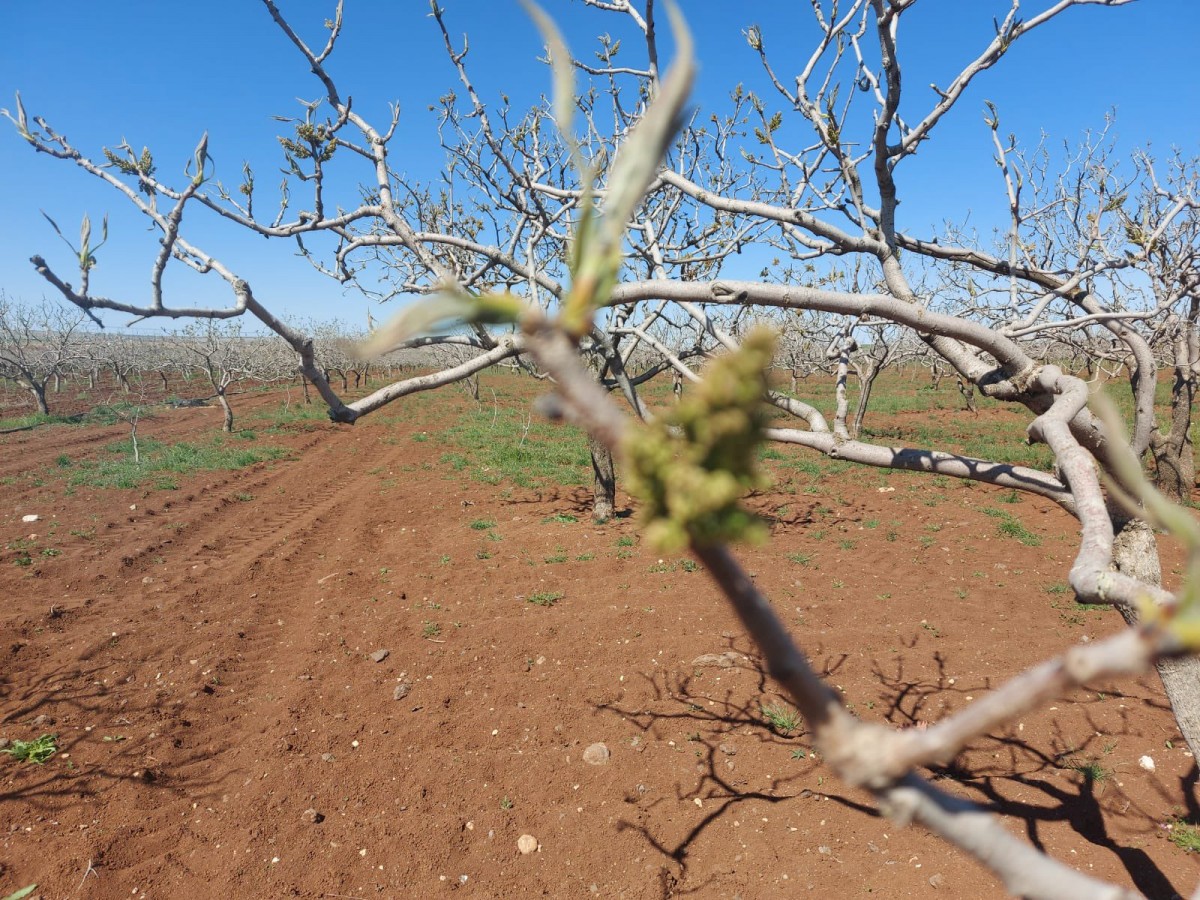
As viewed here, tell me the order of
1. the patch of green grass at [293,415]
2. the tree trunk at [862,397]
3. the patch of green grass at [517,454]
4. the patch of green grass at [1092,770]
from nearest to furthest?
1. the patch of green grass at [1092,770]
2. the patch of green grass at [517,454]
3. the tree trunk at [862,397]
4. the patch of green grass at [293,415]

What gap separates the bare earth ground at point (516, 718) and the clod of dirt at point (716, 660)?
1.2 inches

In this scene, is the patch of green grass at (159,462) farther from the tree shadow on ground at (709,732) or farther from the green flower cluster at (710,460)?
the green flower cluster at (710,460)

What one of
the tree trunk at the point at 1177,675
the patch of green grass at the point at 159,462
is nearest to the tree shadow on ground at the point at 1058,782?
the tree trunk at the point at 1177,675

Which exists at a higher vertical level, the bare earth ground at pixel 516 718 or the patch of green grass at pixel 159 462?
the patch of green grass at pixel 159 462

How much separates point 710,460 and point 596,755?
16.2 ft

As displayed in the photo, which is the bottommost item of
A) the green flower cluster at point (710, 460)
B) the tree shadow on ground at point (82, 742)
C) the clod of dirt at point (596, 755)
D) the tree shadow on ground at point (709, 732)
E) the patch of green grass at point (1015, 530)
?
the tree shadow on ground at point (82, 742)

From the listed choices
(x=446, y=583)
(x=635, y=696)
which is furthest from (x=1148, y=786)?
(x=446, y=583)

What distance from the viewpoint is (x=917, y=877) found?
3520mm

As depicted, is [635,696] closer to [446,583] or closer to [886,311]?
[446,583]

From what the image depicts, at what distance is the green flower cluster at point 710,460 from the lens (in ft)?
1.33

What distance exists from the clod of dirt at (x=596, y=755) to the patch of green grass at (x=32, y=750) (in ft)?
14.3

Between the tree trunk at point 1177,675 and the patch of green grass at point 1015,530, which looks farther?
the patch of green grass at point 1015,530

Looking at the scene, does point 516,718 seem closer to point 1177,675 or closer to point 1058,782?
point 1058,782

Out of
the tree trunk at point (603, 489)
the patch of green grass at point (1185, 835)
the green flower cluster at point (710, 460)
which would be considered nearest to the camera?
→ the green flower cluster at point (710, 460)
